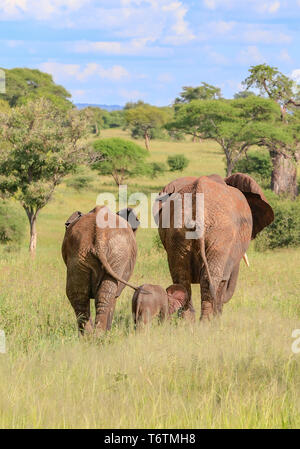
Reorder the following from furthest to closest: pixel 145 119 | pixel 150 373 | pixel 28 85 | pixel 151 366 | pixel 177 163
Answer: pixel 28 85 → pixel 145 119 → pixel 177 163 → pixel 151 366 → pixel 150 373

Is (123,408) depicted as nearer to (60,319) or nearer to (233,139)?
(60,319)

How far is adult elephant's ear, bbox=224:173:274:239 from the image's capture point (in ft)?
26.5

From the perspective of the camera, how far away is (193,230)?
22.9 feet

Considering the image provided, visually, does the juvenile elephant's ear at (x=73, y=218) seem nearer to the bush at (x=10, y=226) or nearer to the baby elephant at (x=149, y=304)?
the baby elephant at (x=149, y=304)

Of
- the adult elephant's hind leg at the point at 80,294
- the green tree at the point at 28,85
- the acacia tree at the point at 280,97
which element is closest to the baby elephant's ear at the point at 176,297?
the adult elephant's hind leg at the point at 80,294

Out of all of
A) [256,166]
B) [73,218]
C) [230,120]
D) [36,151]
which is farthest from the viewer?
[256,166]

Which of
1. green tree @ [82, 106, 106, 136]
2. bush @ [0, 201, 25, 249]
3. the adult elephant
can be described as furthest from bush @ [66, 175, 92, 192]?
the adult elephant

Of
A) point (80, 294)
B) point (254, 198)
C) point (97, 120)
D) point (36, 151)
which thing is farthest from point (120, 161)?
point (97, 120)

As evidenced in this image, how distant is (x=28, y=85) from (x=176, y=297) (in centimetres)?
6657

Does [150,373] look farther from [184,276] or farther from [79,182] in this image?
[79,182]

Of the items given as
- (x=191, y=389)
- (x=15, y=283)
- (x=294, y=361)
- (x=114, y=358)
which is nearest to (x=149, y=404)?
(x=191, y=389)

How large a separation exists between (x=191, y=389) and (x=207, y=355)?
2.09 feet

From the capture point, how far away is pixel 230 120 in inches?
1446

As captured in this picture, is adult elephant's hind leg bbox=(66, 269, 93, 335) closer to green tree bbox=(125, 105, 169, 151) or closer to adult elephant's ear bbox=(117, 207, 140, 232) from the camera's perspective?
adult elephant's ear bbox=(117, 207, 140, 232)
